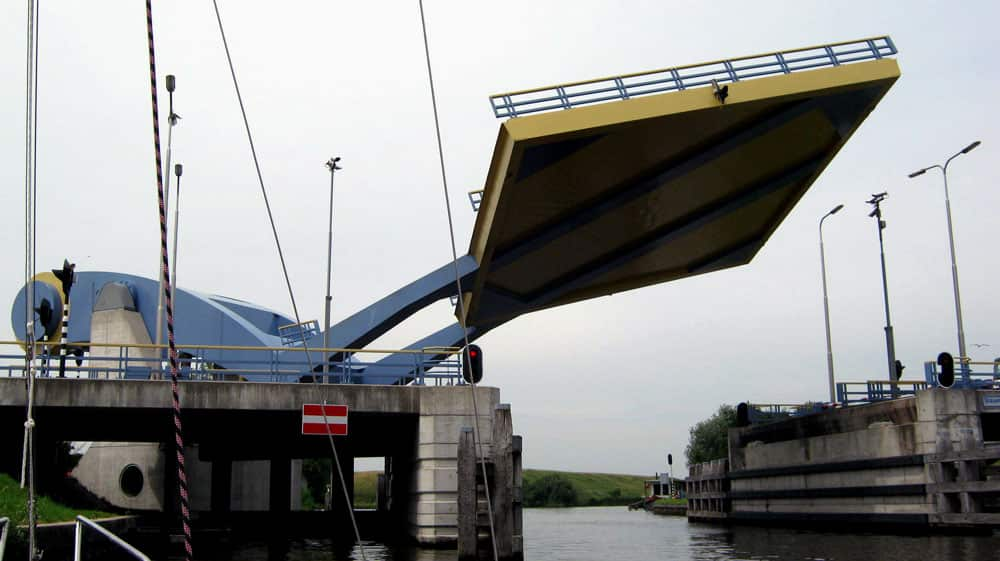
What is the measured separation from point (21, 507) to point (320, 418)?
6488 mm

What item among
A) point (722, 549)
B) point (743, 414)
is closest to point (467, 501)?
point (722, 549)

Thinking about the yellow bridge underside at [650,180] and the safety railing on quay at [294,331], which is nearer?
the yellow bridge underside at [650,180]

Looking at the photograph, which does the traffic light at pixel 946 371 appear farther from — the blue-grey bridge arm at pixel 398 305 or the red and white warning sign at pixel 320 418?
the red and white warning sign at pixel 320 418

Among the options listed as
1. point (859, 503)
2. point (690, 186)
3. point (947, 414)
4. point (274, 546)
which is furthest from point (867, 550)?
point (274, 546)

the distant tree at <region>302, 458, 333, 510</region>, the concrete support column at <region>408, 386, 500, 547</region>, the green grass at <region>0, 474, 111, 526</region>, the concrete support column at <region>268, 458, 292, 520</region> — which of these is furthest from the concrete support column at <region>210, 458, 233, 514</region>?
the distant tree at <region>302, 458, 333, 510</region>

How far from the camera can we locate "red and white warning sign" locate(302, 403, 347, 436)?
2198cm

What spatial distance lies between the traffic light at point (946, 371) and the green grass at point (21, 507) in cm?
2199

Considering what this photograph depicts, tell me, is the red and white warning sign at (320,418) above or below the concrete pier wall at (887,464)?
above

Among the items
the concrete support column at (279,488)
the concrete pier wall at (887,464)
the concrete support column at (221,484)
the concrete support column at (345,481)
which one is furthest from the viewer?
the concrete support column at (221,484)

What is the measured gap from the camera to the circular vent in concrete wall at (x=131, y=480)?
111ft

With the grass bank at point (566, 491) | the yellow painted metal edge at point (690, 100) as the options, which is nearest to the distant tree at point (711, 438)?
the grass bank at point (566, 491)

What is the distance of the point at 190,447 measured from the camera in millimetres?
36656

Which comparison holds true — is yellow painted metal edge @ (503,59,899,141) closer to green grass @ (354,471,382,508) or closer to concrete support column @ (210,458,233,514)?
concrete support column @ (210,458,233,514)

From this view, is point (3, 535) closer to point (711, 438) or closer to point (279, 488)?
point (279, 488)
